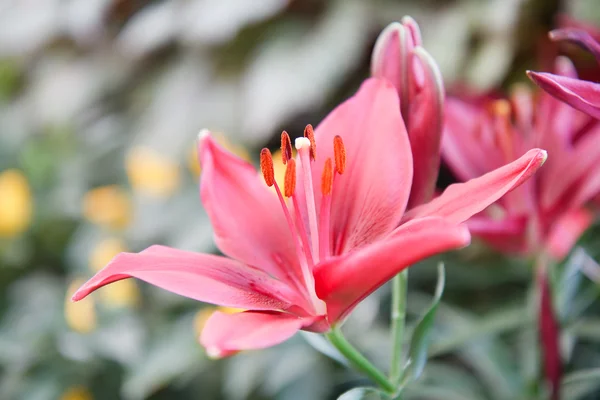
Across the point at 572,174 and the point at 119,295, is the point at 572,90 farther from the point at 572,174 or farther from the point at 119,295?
the point at 119,295

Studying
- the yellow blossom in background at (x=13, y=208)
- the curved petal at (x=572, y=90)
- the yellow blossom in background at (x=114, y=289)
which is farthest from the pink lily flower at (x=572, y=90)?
the yellow blossom in background at (x=13, y=208)

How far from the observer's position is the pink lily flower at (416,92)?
0.92 feet

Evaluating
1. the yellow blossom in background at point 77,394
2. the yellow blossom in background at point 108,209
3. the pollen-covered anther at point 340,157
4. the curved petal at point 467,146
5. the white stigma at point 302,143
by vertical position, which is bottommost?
the yellow blossom in background at point 77,394

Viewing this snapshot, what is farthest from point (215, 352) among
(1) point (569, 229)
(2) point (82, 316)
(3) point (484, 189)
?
(2) point (82, 316)

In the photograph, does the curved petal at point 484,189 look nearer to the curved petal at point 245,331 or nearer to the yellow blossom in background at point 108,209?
the curved petal at point 245,331

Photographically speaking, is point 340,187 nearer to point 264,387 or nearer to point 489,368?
point 489,368

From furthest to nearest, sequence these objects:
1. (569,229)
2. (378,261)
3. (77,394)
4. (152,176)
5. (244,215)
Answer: (152,176), (77,394), (569,229), (244,215), (378,261)

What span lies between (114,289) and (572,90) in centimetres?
68

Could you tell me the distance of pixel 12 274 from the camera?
3.42ft

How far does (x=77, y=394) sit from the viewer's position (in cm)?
75

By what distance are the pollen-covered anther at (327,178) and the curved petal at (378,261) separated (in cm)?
5

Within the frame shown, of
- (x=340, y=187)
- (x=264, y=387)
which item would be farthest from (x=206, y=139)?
(x=264, y=387)

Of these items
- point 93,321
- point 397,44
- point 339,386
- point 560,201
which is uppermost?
point 397,44

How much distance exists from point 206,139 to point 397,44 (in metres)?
0.11
